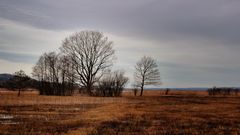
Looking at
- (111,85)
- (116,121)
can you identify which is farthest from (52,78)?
(116,121)

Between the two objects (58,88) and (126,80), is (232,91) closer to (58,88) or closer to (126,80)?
(126,80)

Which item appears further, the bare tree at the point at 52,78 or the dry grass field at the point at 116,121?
the bare tree at the point at 52,78

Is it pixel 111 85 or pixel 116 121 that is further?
pixel 111 85

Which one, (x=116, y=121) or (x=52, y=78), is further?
(x=52, y=78)

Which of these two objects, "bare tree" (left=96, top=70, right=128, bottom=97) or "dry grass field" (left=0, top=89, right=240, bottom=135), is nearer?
"dry grass field" (left=0, top=89, right=240, bottom=135)

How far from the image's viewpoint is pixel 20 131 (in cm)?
1189

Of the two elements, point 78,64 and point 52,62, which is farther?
point 52,62

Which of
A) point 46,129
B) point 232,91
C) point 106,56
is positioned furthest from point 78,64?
point 232,91

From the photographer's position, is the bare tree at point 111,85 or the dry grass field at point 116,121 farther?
the bare tree at point 111,85

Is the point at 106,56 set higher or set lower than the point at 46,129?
higher

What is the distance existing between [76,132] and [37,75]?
67179 mm

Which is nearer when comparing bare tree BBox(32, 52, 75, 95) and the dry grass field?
the dry grass field

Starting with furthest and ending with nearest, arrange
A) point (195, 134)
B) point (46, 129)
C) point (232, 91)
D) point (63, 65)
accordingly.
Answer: point (232, 91), point (63, 65), point (46, 129), point (195, 134)

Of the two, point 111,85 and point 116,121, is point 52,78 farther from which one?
point 116,121
